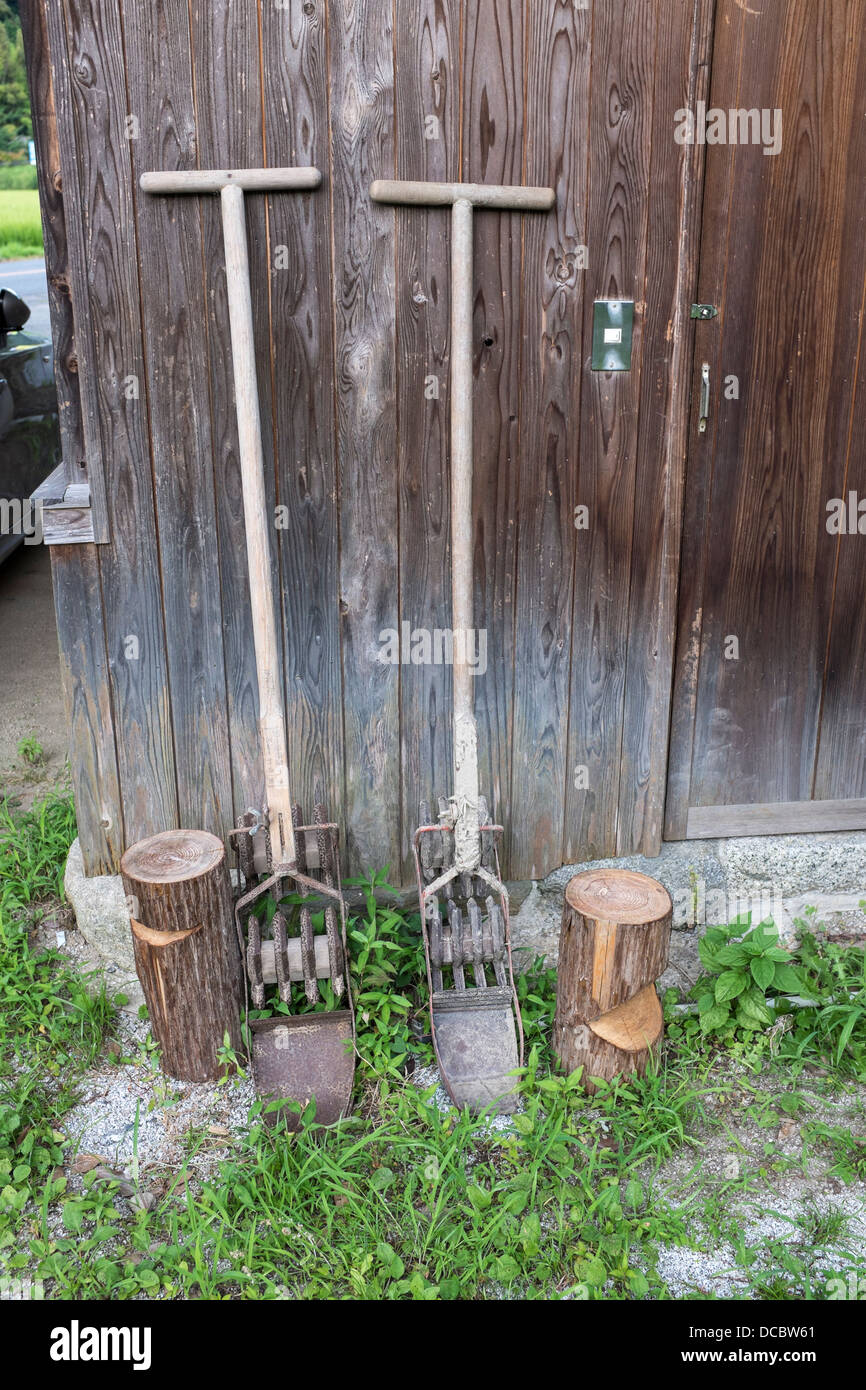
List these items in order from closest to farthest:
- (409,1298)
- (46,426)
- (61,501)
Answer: (409,1298) → (61,501) → (46,426)

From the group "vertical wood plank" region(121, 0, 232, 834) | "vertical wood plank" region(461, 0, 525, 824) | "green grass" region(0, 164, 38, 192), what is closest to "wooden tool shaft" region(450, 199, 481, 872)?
"vertical wood plank" region(461, 0, 525, 824)

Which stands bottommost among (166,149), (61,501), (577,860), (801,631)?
(577,860)

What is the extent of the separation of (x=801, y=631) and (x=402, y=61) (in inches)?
72.3

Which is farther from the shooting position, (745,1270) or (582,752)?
(582,752)

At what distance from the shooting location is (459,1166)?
2.35 meters

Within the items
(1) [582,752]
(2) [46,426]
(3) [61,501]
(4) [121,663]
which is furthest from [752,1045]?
(2) [46,426]

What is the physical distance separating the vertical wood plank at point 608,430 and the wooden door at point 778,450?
20cm

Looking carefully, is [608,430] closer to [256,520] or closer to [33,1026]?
[256,520]

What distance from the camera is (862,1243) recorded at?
2213mm

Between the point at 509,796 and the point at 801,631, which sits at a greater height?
the point at 801,631

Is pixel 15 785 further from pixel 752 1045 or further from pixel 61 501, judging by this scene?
pixel 752 1045

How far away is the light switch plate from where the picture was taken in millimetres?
2719

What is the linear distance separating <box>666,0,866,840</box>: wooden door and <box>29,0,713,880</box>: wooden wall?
0.47ft

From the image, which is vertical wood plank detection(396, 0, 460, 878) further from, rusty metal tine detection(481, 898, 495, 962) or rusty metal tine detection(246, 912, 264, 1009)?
rusty metal tine detection(246, 912, 264, 1009)
